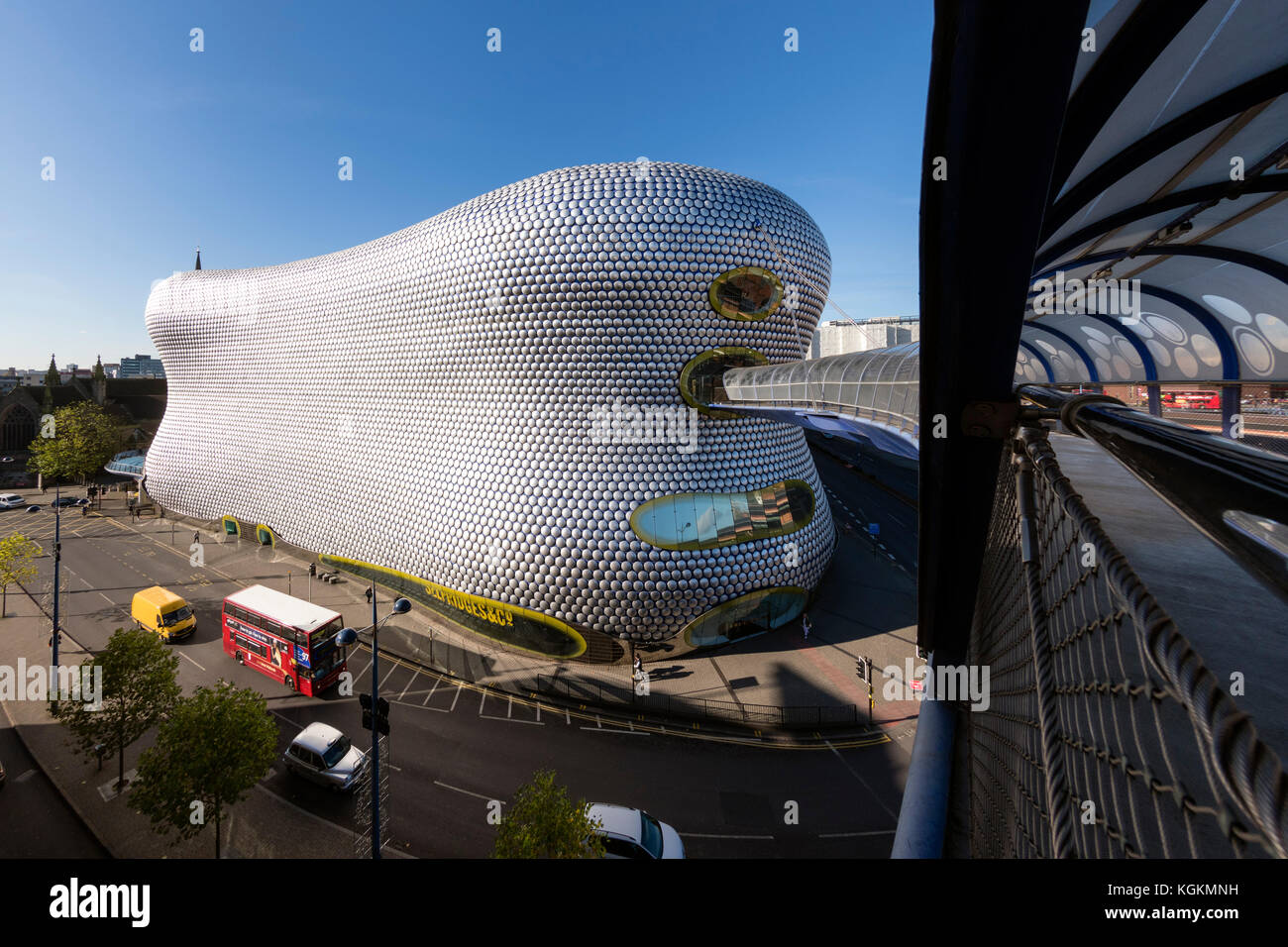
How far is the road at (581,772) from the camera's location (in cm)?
1016

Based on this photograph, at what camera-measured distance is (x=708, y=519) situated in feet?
55.5

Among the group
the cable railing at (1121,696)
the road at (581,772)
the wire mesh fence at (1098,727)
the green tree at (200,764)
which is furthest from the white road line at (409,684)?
the cable railing at (1121,696)

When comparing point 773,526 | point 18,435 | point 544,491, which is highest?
point 18,435

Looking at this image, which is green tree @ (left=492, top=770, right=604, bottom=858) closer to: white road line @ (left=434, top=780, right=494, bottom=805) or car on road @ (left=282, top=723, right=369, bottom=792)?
white road line @ (left=434, top=780, right=494, bottom=805)

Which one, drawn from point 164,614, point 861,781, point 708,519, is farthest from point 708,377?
point 164,614

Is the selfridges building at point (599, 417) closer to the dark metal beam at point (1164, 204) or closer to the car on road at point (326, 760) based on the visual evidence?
the car on road at point (326, 760)

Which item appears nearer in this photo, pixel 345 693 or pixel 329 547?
pixel 345 693

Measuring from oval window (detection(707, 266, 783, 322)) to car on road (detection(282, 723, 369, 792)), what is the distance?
16.8 metres

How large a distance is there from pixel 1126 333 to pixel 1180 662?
22.4 m

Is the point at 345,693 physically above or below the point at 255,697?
below

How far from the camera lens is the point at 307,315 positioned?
25.1 metres

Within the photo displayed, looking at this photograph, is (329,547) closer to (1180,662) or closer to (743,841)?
(743,841)

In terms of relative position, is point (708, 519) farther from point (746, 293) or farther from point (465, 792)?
point (465, 792)
